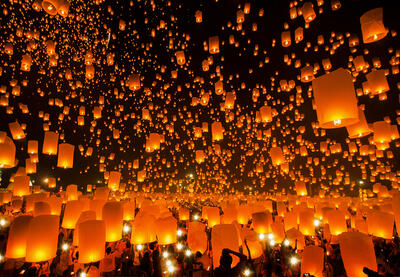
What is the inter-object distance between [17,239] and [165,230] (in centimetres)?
269

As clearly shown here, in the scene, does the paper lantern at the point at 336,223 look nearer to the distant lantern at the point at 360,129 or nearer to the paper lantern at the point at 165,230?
the distant lantern at the point at 360,129

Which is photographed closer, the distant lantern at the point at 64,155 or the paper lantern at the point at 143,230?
the paper lantern at the point at 143,230

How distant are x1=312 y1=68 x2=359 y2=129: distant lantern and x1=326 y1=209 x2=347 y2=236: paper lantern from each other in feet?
15.2

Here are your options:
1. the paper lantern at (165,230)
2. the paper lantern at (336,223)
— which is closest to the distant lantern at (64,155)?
the paper lantern at (165,230)

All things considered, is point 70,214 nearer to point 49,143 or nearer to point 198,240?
point 49,143

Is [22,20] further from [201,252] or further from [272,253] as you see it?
[272,253]

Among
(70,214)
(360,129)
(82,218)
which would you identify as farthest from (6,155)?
(360,129)

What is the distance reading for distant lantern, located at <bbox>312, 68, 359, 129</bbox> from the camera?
280cm

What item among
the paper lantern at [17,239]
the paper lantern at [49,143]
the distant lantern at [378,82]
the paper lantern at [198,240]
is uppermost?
the distant lantern at [378,82]

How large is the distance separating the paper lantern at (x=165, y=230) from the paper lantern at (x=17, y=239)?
8.02ft

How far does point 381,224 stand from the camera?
5.62 metres

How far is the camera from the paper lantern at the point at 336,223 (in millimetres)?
6438

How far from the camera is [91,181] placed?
20500 mm

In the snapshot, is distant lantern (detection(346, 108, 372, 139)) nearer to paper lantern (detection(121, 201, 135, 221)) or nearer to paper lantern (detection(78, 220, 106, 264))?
paper lantern (detection(78, 220, 106, 264))
